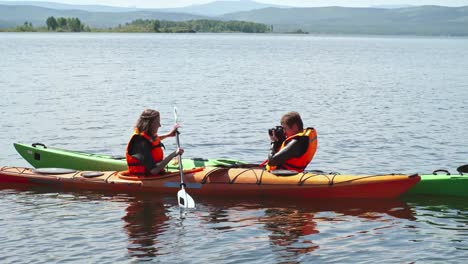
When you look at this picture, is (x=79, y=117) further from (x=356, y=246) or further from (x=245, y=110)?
(x=356, y=246)

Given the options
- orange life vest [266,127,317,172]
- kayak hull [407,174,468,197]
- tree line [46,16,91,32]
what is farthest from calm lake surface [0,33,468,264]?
tree line [46,16,91,32]

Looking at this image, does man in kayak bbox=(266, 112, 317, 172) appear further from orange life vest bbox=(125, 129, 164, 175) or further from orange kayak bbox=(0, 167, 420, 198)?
orange life vest bbox=(125, 129, 164, 175)

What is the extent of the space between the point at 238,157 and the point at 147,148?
5299 millimetres

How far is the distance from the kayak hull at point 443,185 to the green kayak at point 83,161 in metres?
3.05

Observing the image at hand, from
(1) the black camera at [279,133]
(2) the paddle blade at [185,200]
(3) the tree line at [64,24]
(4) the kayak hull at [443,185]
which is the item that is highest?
(3) the tree line at [64,24]

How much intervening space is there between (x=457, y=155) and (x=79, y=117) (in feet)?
35.9

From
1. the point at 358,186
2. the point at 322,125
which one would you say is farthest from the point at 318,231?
the point at 322,125

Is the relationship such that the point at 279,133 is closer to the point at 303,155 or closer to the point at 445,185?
the point at 303,155

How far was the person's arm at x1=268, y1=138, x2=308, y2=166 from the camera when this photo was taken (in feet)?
40.6

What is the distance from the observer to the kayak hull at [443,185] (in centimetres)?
1238

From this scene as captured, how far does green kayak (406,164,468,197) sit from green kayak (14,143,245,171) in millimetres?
3061

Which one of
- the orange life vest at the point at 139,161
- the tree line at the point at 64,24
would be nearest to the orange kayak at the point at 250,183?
the orange life vest at the point at 139,161

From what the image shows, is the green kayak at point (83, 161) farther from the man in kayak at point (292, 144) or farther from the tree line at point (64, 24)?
the tree line at point (64, 24)

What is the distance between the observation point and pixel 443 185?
12422 mm
